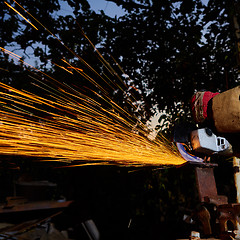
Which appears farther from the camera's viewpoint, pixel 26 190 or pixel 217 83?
pixel 217 83

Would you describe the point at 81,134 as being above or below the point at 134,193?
above

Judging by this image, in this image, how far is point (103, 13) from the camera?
513cm

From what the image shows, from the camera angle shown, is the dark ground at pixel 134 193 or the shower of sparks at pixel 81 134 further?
the dark ground at pixel 134 193

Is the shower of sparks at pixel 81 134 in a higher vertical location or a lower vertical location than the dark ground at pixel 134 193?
higher

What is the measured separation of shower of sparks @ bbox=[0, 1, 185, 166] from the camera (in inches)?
126

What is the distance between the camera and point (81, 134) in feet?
13.6

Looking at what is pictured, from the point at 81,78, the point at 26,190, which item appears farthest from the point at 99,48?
the point at 26,190

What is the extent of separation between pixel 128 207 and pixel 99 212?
955mm

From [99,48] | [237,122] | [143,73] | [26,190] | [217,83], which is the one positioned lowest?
[26,190]

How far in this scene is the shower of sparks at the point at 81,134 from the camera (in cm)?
321

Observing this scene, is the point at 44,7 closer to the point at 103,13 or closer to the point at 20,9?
the point at 20,9

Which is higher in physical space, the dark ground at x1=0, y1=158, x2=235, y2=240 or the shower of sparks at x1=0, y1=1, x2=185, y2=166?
the shower of sparks at x1=0, y1=1, x2=185, y2=166

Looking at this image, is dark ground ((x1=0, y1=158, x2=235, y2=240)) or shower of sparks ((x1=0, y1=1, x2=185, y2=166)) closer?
shower of sparks ((x1=0, y1=1, x2=185, y2=166))

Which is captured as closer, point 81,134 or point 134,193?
point 81,134
